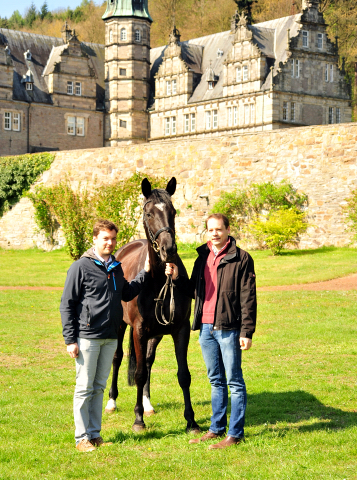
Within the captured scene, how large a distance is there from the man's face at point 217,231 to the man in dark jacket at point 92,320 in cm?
85

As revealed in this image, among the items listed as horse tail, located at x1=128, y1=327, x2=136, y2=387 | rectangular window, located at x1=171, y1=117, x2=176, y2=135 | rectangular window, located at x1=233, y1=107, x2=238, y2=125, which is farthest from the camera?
rectangular window, located at x1=171, y1=117, x2=176, y2=135

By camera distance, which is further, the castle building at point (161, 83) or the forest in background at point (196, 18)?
the forest in background at point (196, 18)

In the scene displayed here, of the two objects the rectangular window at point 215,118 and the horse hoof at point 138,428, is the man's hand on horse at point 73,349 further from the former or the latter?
the rectangular window at point 215,118

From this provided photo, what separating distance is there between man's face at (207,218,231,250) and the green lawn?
11.6m

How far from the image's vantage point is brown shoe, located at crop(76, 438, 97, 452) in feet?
18.6

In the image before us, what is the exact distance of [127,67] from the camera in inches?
2096

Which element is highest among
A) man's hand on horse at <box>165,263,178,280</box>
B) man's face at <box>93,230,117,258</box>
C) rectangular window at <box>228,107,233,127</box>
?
rectangular window at <box>228,107,233,127</box>

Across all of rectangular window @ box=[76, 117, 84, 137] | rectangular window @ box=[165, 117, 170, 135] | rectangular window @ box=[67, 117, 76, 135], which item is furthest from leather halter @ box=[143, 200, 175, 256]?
rectangular window @ box=[76, 117, 84, 137]

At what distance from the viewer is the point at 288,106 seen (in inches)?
1781

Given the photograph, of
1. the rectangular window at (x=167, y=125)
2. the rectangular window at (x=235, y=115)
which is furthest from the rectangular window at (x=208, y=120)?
the rectangular window at (x=167, y=125)

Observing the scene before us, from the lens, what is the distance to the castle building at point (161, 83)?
45562 mm

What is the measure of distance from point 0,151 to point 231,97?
1786 centimetres

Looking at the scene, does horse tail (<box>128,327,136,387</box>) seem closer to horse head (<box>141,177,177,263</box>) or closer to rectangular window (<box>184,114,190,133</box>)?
horse head (<box>141,177,177,263</box>)

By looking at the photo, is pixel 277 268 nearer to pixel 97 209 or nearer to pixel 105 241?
pixel 97 209
